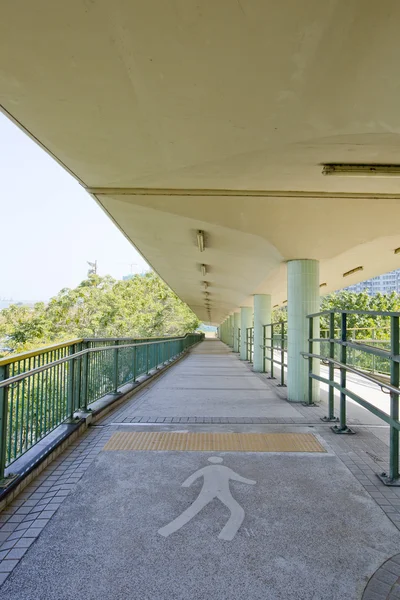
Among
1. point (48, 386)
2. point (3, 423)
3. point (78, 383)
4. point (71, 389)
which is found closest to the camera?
point (3, 423)

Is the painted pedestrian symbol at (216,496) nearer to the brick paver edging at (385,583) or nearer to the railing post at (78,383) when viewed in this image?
the brick paver edging at (385,583)

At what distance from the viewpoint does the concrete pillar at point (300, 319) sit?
6309 mm

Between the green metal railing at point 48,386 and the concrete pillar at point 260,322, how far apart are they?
5.62m

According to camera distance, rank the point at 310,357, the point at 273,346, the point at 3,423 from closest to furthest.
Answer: the point at 3,423
the point at 310,357
the point at 273,346

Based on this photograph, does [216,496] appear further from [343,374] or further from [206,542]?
[343,374]

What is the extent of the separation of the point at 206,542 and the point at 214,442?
1.76 m

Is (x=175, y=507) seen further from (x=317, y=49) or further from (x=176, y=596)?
(x=317, y=49)

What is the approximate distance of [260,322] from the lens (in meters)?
11.6

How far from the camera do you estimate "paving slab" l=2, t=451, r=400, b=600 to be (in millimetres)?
1889

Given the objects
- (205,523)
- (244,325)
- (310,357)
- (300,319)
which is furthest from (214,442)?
(244,325)

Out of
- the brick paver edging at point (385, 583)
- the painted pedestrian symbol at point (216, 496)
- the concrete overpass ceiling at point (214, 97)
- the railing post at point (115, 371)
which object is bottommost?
the brick paver edging at point (385, 583)

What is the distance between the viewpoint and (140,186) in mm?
4305

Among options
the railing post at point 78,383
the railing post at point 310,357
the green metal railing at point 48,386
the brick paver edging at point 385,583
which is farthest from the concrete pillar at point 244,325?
the brick paver edging at point 385,583

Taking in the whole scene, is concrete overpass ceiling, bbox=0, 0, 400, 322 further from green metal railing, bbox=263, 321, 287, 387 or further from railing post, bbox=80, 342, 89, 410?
green metal railing, bbox=263, 321, 287, 387
